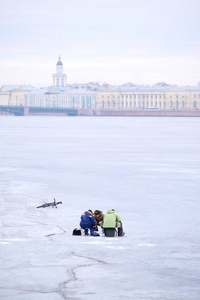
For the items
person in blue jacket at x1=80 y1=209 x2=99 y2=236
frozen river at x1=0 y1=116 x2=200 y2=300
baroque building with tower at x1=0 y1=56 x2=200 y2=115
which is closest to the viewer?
frozen river at x1=0 y1=116 x2=200 y2=300

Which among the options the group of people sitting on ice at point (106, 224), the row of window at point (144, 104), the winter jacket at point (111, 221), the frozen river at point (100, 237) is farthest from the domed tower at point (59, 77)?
the winter jacket at point (111, 221)

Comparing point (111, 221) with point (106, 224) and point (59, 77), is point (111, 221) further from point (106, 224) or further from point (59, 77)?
point (59, 77)

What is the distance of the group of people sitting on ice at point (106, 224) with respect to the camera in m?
9.86

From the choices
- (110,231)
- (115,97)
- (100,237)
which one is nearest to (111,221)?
(110,231)

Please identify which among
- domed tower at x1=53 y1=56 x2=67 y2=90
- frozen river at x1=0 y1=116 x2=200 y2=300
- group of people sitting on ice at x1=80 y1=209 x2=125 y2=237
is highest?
domed tower at x1=53 y1=56 x2=67 y2=90

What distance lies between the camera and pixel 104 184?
1653cm

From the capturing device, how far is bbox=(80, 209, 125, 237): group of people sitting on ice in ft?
32.3

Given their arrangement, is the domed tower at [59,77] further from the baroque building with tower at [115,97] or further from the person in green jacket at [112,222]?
the person in green jacket at [112,222]

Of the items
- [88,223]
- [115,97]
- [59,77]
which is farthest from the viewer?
[59,77]

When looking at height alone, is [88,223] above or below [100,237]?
above

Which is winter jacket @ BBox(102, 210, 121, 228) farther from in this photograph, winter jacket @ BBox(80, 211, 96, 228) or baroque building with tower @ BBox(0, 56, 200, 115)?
baroque building with tower @ BBox(0, 56, 200, 115)

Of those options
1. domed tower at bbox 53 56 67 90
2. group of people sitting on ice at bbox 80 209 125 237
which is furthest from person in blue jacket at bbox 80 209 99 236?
domed tower at bbox 53 56 67 90

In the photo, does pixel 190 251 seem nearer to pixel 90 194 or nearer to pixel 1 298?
pixel 1 298

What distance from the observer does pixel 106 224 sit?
9891 millimetres
